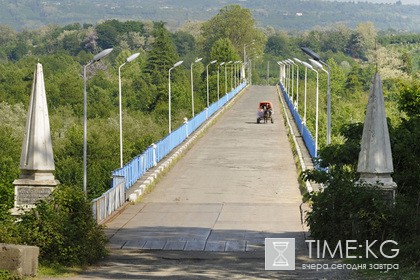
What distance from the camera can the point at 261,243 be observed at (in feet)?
64.0

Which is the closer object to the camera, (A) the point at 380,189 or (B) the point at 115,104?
(A) the point at 380,189

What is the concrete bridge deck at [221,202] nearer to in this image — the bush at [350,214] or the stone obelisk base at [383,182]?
the bush at [350,214]

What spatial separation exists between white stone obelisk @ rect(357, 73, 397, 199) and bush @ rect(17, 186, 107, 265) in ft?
14.7

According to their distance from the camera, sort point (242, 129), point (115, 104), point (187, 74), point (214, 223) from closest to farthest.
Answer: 1. point (214, 223)
2. point (242, 129)
3. point (115, 104)
4. point (187, 74)

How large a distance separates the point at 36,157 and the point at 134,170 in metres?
15.3

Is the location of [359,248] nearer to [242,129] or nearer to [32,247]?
[32,247]

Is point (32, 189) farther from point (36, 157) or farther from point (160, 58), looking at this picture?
point (160, 58)

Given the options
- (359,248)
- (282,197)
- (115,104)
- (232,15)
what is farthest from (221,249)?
(232,15)

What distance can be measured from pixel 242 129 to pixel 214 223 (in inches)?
1457

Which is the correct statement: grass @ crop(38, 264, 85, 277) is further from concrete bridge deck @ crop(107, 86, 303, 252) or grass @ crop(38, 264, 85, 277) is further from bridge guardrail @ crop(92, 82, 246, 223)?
bridge guardrail @ crop(92, 82, 246, 223)

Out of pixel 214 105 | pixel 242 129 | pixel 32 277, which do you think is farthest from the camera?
pixel 214 105

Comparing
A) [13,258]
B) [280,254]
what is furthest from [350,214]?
[13,258]

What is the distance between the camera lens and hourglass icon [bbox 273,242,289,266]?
1633 cm

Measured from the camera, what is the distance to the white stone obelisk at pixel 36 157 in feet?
57.9
